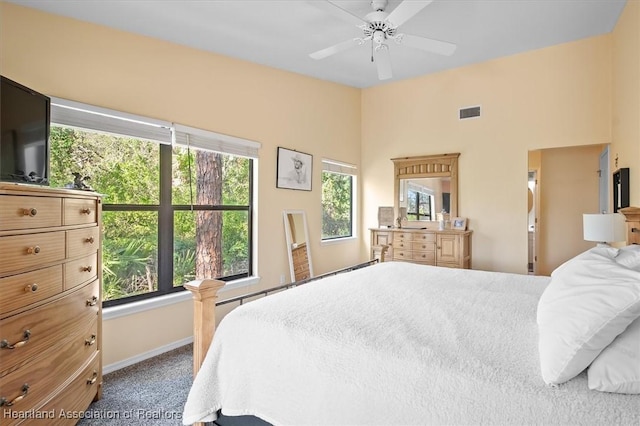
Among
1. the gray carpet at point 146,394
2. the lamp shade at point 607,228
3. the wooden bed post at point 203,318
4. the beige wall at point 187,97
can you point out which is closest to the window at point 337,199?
the beige wall at point 187,97

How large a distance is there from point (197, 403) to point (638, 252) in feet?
6.69

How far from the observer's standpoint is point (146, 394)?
7.38 ft

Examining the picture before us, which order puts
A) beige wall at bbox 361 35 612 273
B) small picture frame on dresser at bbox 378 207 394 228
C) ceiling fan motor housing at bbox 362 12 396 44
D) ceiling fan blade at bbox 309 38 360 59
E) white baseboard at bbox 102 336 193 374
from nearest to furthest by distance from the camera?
white baseboard at bbox 102 336 193 374 → ceiling fan motor housing at bbox 362 12 396 44 → ceiling fan blade at bbox 309 38 360 59 → beige wall at bbox 361 35 612 273 → small picture frame on dresser at bbox 378 207 394 228

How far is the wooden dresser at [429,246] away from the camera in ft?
14.2

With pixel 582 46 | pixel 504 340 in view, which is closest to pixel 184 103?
pixel 504 340

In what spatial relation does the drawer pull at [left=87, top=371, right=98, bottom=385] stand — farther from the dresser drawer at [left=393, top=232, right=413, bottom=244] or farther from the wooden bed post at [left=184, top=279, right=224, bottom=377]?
the dresser drawer at [left=393, top=232, right=413, bottom=244]

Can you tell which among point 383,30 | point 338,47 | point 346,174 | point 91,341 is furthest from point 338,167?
point 91,341

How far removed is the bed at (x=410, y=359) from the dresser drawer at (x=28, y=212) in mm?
974

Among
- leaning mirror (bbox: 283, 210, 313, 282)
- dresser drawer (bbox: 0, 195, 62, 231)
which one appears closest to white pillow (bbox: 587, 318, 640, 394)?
dresser drawer (bbox: 0, 195, 62, 231)

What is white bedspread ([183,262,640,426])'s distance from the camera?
0.93 m

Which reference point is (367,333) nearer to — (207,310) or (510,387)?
(510,387)

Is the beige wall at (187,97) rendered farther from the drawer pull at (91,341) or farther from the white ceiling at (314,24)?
the drawer pull at (91,341)

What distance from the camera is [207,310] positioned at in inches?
64.8

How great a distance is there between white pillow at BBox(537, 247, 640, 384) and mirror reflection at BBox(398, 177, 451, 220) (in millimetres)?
3741
